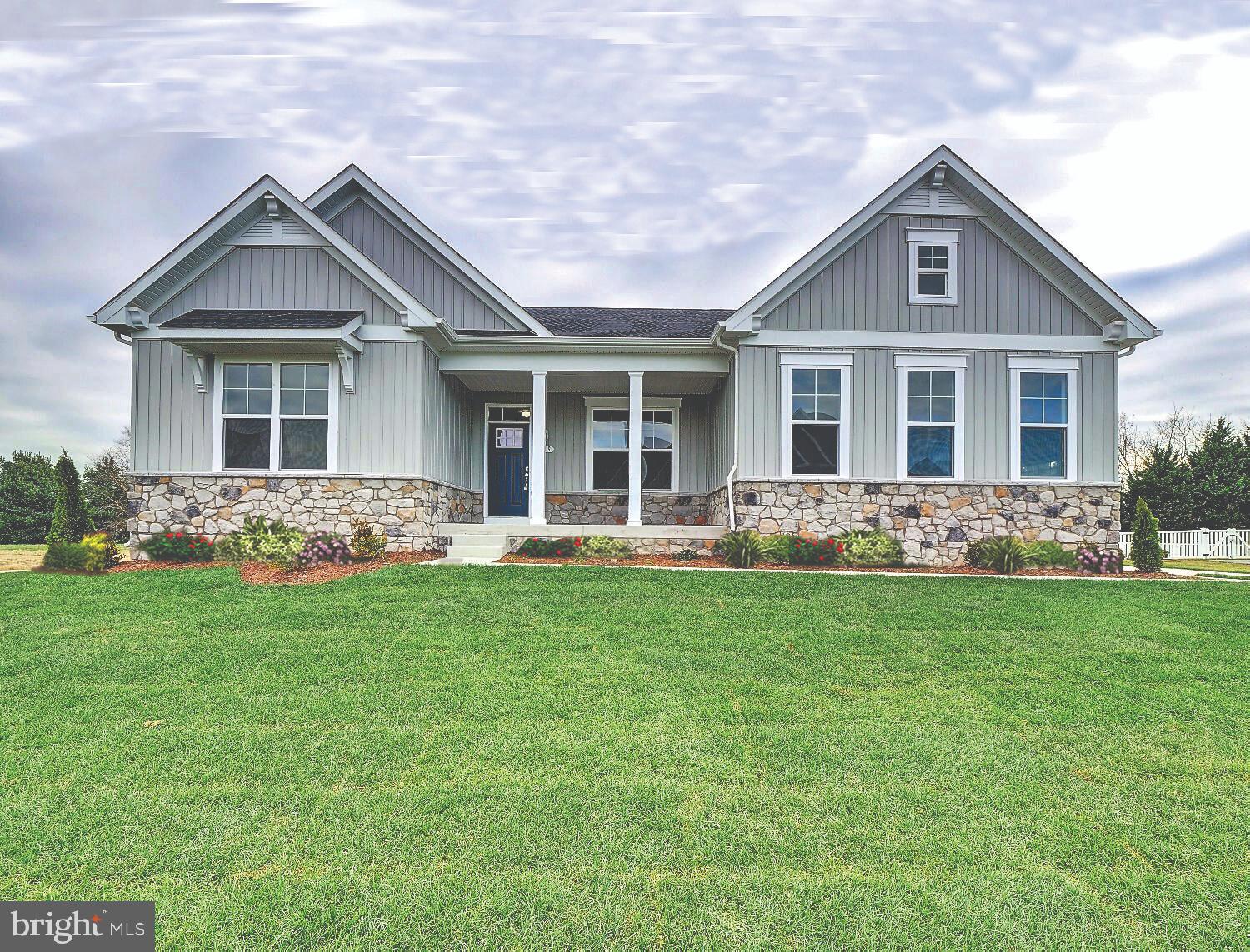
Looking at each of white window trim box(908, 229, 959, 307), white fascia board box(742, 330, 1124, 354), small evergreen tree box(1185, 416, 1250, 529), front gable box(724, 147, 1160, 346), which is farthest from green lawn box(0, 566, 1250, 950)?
small evergreen tree box(1185, 416, 1250, 529)

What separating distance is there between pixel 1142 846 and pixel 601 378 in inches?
448

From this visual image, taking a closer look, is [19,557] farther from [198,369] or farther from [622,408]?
[622,408]

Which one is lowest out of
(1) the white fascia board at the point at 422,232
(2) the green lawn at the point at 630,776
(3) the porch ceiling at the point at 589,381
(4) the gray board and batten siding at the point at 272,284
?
(2) the green lawn at the point at 630,776

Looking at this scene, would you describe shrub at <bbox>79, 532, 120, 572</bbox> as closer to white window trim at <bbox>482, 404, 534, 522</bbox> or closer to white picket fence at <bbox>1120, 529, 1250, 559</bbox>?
white window trim at <bbox>482, 404, 534, 522</bbox>

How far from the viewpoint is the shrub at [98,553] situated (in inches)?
384

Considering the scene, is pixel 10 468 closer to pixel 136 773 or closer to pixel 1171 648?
pixel 136 773

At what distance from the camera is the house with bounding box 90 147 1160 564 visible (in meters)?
11.1

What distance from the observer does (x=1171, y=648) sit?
626 cm

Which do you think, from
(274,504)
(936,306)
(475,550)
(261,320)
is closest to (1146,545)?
(936,306)

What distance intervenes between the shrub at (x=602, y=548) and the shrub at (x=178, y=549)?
19.4ft

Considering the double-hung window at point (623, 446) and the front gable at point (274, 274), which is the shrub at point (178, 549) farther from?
the double-hung window at point (623, 446)

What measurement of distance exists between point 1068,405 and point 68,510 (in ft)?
55.0

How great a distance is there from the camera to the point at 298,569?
948 centimetres

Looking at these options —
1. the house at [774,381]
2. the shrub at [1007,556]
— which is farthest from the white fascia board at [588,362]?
the shrub at [1007,556]
